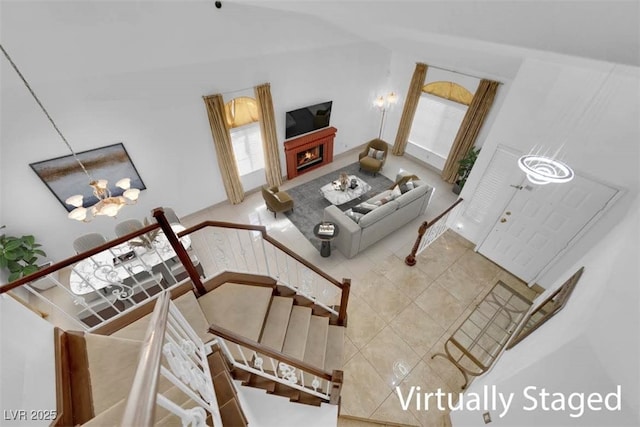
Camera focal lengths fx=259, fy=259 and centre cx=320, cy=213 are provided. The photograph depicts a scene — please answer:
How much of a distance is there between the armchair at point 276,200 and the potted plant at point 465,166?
4419 millimetres

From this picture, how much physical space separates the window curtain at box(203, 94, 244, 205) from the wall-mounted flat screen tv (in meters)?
1.63

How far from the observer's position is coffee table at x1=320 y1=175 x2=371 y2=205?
6.41 meters

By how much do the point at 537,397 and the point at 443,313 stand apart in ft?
7.99

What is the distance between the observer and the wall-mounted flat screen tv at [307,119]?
21.2 feet

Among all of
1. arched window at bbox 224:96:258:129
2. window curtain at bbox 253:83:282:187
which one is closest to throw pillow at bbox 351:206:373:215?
window curtain at bbox 253:83:282:187

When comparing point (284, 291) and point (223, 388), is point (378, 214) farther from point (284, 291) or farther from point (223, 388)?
point (223, 388)

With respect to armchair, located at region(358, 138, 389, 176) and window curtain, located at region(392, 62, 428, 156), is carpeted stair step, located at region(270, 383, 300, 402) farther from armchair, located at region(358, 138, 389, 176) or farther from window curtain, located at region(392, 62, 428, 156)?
window curtain, located at region(392, 62, 428, 156)

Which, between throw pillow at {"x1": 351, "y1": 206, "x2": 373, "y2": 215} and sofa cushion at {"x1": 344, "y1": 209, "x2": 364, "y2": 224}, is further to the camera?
throw pillow at {"x1": 351, "y1": 206, "x2": 373, "y2": 215}

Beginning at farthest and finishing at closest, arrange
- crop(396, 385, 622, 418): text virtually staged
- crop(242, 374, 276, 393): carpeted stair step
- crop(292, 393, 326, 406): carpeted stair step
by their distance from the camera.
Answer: crop(292, 393, 326, 406): carpeted stair step
crop(242, 374, 276, 393): carpeted stair step
crop(396, 385, 622, 418): text virtually staged

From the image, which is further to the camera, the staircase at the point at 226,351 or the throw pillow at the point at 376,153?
the throw pillow at the point at 376,153

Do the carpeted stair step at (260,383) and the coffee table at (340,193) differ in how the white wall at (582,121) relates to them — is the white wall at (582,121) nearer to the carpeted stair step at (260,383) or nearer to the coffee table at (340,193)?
the coffee table at (340,193)

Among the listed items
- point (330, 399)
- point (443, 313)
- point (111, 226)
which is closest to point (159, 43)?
point (111, 226)

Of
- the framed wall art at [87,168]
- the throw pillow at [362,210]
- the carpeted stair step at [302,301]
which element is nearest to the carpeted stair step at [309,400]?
the carpeted stair step at [302,301]

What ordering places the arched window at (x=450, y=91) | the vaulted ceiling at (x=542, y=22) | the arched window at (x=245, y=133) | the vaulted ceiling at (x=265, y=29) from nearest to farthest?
the vaulted ceiling at (x=542, y=22), the vaulted ceiling at (x=265, y=29), the arched window at (x=245, y=133), the arched window at (x=450, y=91)
